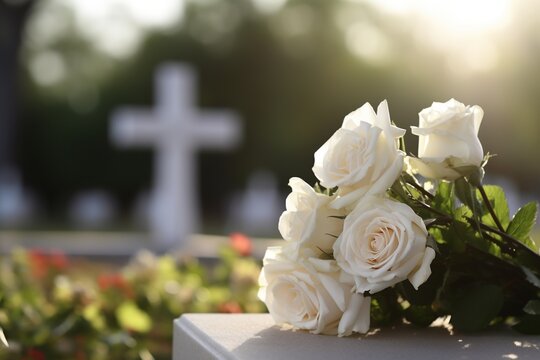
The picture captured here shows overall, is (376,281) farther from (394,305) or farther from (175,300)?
(175,300)

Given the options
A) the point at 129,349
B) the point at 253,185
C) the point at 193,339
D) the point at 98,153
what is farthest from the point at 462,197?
the point at 98,153

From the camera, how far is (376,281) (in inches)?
44.8

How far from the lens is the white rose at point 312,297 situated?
121 cm

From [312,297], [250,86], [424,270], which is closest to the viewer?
[424,270]

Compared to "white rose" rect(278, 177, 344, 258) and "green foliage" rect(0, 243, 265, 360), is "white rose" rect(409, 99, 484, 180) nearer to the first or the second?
"white rose" rect(278, 177, 344, 258)

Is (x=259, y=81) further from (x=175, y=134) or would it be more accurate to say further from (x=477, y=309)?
(x=477, y=309)

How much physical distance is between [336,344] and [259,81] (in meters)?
21.3

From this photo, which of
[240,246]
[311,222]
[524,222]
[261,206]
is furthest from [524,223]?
[261,206]

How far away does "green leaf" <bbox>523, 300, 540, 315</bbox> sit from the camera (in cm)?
126

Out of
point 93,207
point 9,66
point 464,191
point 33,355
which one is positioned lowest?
point 93,207

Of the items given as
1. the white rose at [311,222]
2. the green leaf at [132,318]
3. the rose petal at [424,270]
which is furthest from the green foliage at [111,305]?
the rose petal at [424,270]

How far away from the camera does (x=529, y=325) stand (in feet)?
4.24

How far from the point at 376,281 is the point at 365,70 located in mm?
20710

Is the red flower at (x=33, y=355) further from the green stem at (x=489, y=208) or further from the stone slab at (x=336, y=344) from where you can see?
the green stem at (x=489, y=208)
